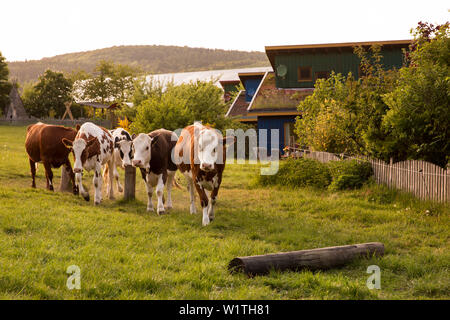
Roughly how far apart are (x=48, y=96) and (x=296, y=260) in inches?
2406

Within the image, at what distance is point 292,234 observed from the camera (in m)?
8.10

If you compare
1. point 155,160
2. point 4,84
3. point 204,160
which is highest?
point 4,84

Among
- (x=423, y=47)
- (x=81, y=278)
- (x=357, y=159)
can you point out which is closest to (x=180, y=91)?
(x=357, y=159)

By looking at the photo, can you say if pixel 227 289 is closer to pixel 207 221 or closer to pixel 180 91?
pixel 207 221

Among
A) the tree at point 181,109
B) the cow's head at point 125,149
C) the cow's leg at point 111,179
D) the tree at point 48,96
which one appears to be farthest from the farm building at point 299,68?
the tree at point 48,96

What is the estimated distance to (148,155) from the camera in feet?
35.1

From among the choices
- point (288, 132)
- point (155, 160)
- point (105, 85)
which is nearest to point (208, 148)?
point (155, 160)

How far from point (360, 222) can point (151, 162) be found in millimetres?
5265

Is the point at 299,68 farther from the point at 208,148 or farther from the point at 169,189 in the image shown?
the point at 208,148

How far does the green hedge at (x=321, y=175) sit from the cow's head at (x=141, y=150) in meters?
5.35

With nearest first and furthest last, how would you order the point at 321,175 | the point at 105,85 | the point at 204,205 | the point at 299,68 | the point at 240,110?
the point at 204,205 < the point at 321,175 < the point at 299,68 < the point at 240,110 < the point at 105,85

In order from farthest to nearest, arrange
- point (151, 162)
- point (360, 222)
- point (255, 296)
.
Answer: point (151, 162) < point (360, 222) < point (255, 296)

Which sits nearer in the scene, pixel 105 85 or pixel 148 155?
pixel 148 155

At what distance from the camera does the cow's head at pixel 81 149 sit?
1140 cm
